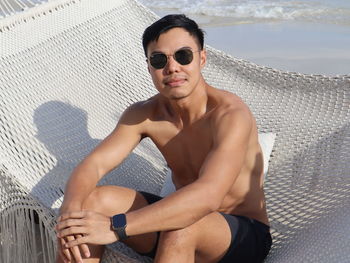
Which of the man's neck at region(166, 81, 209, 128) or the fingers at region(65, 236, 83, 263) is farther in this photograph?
the man's neck at region(166, 81, 209, 128)

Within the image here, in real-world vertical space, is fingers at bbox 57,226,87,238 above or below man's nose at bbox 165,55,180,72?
below

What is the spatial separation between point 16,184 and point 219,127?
706mm

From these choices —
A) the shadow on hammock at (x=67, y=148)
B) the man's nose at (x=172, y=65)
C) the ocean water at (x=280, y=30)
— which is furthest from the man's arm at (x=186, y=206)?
the ocean water at (x=280, y=30)

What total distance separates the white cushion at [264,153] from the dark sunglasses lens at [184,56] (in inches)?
24.3

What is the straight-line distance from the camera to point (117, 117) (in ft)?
8.77

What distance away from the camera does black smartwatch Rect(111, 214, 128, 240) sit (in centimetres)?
153

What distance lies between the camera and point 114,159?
1.88 meters

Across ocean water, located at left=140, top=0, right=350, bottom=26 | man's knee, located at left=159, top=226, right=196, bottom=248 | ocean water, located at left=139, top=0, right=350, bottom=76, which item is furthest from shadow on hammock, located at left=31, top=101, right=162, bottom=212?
ocean water, located at left=140, top=0, right=350, bottom=26

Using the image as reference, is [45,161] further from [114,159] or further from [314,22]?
[314,22]

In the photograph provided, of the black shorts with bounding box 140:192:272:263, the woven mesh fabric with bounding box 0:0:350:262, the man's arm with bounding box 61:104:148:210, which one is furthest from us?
the woven mesh fabric with bounding box 0:0:350:262

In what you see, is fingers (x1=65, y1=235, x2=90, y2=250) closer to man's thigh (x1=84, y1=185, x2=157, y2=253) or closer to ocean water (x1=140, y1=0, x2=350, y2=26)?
man's thigh (x1=84, y1=185, x2=157, y2=253)

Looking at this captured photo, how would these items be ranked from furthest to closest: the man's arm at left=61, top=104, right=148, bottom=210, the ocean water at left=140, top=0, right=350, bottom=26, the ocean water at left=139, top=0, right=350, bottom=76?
1. the ocean water at left=140, top=0, right=350, bottom=26
2. the ocean water at left=139, top=0, right=350, bottom=76
3. the man's arm at left=61, top=104, right=148, bottom=210

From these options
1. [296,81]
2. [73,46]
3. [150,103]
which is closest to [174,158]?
[150,103]

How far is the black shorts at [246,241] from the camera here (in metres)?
1.63
